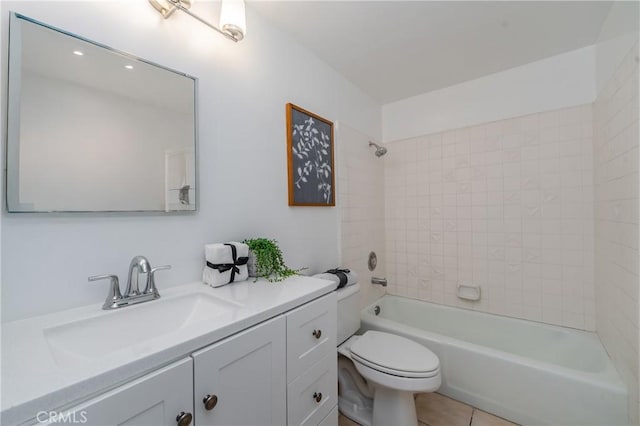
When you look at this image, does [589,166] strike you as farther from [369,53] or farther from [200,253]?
[200,253]

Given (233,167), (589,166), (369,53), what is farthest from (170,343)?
(589,166)

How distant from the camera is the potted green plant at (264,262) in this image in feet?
3.95

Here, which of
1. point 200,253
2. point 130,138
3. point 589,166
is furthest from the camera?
point 589,166

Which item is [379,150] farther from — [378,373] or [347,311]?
[378,373]

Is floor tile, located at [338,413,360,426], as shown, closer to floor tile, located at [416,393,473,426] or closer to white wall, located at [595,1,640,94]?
floor tile, located at [416,393,473,426]

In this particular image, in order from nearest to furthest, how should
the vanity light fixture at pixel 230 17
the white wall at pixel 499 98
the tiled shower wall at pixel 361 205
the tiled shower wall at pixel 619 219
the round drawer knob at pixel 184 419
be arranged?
the round drawer knob at pixel 184 419, the vanity light fixture at pixel 230 17, the tiled shower wall at pixel 619 219, the white wall at pixel 499 98, the tiled shower wall at pixel 361 205

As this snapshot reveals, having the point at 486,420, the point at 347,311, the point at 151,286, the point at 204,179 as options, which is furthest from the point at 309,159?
the point at 486,420

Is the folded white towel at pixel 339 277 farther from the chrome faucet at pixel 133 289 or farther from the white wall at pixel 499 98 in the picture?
the white wall at pixel 499 98

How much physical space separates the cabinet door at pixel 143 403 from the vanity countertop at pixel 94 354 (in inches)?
0.7

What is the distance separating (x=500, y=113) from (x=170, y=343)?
2.55 metres

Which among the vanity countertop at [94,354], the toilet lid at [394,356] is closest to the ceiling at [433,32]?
the vanity countertop at [94,354]

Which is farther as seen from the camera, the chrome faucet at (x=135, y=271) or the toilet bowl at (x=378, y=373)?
the toilet bowl at (x=378, y=373)

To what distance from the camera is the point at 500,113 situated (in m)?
2.07

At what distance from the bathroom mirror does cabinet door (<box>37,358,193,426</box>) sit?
614 mm
